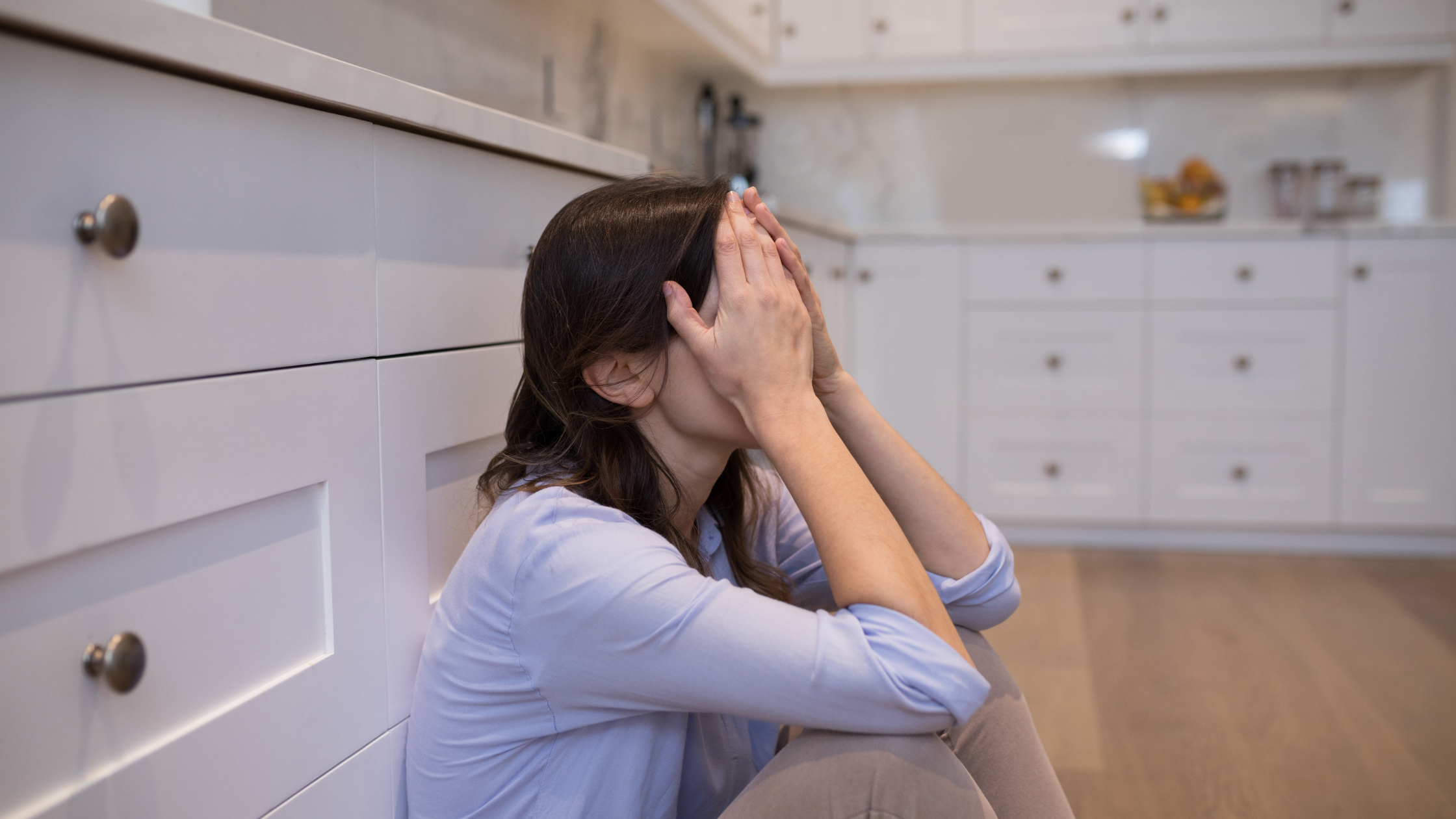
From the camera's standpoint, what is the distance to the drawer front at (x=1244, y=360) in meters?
2.88

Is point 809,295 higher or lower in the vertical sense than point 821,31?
lower

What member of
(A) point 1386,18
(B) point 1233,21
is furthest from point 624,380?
(A) point 1386,18

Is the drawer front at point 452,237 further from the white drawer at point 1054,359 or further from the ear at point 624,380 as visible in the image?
the white drawer at point 1054,359

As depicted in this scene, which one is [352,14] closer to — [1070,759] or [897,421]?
[1070,759]

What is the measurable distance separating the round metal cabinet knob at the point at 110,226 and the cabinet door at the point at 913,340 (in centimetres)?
271

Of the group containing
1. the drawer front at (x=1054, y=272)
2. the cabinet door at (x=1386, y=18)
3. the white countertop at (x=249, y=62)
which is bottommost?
the white countertop at (x=249, y=62)

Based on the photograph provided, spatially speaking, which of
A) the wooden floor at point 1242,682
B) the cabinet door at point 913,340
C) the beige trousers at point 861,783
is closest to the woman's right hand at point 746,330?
the beige trousers at point 861,783

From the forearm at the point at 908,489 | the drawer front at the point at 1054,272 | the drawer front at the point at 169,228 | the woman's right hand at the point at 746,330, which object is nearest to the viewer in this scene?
the drawer front at the point at 169,228

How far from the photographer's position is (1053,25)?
323cm

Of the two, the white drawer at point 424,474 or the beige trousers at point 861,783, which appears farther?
the white drawer at point 424,474

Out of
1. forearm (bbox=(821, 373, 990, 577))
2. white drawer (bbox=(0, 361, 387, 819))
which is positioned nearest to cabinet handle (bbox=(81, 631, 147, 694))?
white drawer (bbox=(0, 361, 387, 819))

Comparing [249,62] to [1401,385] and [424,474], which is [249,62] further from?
[1401,385]

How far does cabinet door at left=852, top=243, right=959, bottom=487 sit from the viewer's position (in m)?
3.11

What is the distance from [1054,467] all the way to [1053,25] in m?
1.39
